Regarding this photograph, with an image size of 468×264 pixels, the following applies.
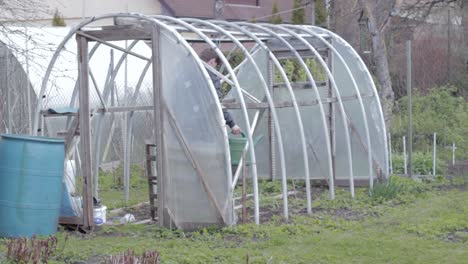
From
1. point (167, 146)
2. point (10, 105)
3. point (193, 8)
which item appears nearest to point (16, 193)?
point (167, 146)

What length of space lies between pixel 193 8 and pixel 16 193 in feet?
59.2

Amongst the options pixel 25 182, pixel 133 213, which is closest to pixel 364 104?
pixel 133 213

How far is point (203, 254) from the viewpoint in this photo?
8.34 m

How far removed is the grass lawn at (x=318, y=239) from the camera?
8.39m

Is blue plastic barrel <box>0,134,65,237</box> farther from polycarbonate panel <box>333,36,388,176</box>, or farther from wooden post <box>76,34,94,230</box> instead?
polycarbonate panel <box>333,36,388,176</box>

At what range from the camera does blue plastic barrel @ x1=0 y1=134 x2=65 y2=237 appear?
30.6ft

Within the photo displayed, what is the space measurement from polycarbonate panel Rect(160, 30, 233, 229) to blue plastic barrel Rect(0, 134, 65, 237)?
140 centimetres

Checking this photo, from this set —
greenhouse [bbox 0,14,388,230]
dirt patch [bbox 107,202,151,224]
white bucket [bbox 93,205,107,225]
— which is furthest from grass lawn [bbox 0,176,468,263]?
dirt patch [bbox 107,202,151,224]

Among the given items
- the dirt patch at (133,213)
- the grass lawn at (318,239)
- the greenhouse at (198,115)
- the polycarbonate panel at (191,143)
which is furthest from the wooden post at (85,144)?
the polycarbonate panel at (191,143)

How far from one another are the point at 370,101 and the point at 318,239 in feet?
15.6

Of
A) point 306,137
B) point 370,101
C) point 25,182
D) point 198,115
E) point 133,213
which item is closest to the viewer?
point 25,182

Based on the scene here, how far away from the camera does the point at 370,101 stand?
13.5m

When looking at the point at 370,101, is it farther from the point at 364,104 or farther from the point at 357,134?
the point at 357,134

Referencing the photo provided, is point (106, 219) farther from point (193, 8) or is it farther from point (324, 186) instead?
point (193, 8)
